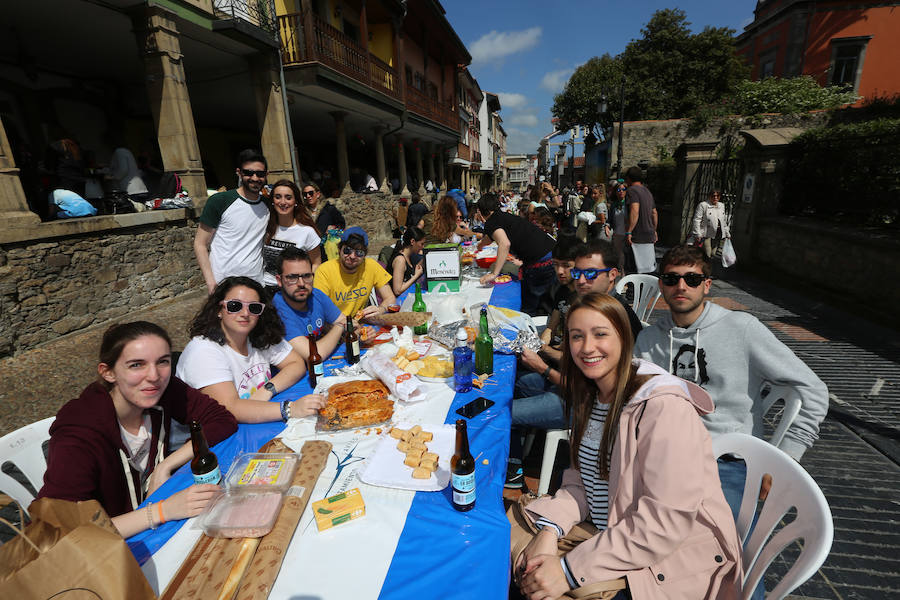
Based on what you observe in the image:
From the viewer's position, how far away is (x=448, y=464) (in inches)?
70.5

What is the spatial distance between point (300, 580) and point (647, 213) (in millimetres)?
7815

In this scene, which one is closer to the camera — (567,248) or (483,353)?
(483,353)

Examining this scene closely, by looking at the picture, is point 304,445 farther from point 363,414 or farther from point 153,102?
point 153,102

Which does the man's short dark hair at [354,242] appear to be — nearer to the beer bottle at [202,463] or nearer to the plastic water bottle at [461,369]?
the plastic water bottle at [461,369]

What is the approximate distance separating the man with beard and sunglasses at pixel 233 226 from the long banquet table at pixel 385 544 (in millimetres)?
2527

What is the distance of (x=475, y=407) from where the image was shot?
225 centimetres

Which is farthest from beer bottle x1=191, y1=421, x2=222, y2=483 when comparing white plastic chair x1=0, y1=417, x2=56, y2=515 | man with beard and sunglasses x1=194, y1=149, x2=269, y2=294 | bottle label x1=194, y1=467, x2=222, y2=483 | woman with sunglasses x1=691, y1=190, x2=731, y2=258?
woman with sunglasses x1=691, y1=190, x2=731, y2=258

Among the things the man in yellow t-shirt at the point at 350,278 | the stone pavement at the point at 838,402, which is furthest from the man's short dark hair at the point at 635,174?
the man in yellow t-shirt at the point at 350,278

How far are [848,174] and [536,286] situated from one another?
21.9 ft

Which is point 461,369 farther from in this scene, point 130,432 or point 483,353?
point 130,432

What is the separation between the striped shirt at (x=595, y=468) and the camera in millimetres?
1753

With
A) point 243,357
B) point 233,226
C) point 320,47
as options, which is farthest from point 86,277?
point 320,47

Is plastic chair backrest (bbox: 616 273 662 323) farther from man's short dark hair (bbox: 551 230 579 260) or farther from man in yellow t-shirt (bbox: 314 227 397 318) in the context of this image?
man in yellow t-shirt (bbox: 314 227 397 318)

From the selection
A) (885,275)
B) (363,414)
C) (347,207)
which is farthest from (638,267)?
(347,207)
